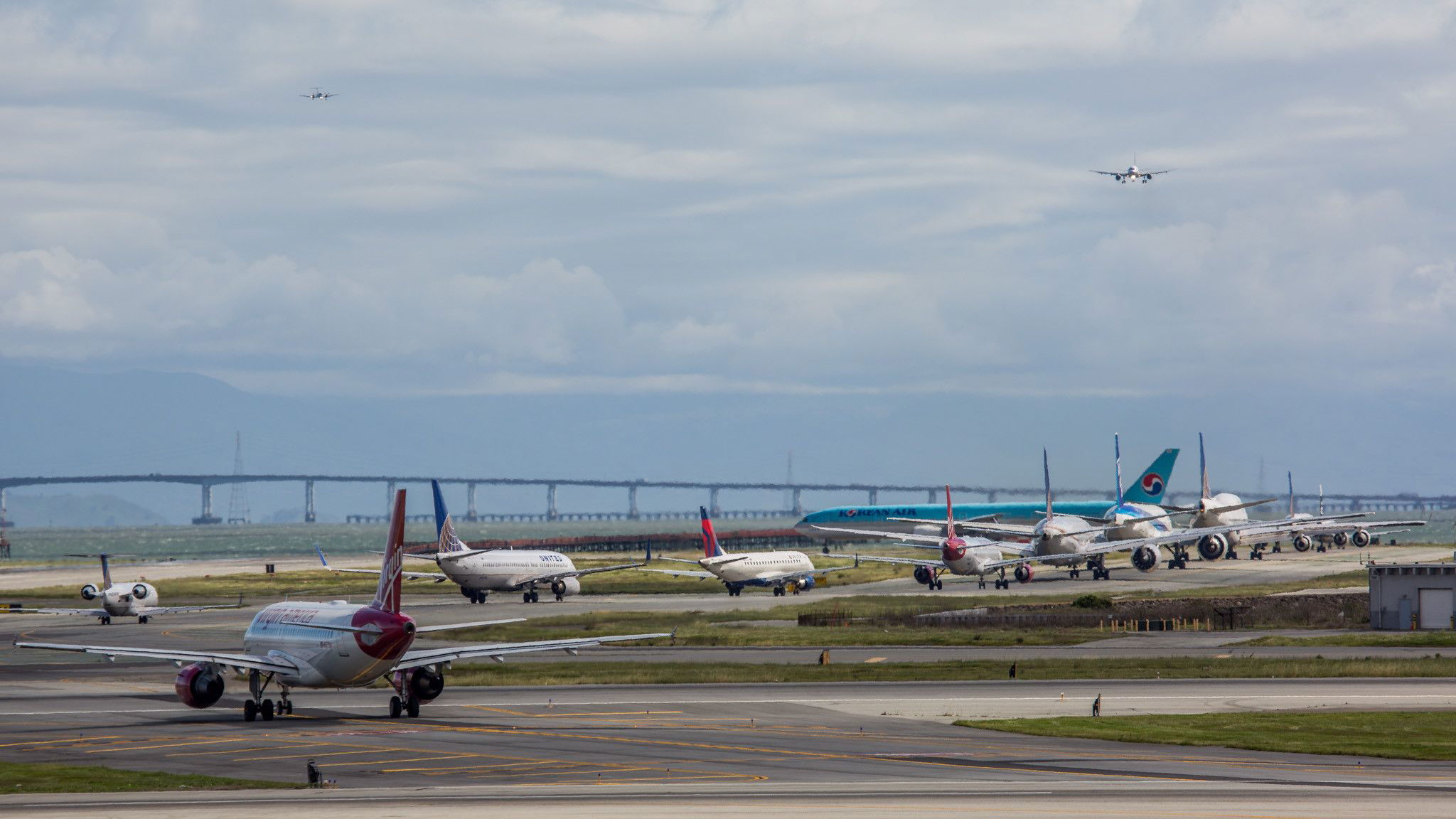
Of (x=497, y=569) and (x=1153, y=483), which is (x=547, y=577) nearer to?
(x=497, y=569)

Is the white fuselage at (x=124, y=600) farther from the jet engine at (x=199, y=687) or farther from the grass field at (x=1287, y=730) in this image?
the grass field at (x=1287, y=730)

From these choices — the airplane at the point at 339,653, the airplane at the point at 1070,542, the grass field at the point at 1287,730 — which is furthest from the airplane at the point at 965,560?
the airplane at the point at 339,653

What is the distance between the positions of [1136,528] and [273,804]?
117868mm

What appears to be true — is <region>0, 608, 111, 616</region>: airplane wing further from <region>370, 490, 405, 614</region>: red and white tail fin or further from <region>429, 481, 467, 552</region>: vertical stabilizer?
<region>370, 490, 405, 614</region>: red and white tail fin

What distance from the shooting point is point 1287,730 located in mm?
47062

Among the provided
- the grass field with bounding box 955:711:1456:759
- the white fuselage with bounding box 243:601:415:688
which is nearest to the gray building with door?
the grass field with bounding box 955:711:1456:759

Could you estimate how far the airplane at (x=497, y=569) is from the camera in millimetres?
110750

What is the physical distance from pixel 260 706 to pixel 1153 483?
424 feet

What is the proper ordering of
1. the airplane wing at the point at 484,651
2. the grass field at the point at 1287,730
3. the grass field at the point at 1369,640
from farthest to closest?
the grass field at the point at 1369,640 → the airplane wing at the point at 484,651 → the grass field at the point at 1287,730

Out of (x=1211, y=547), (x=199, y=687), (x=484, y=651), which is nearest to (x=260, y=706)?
(x=199, y=687)

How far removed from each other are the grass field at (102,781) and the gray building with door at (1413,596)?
7011 cm

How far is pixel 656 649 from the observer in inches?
3113

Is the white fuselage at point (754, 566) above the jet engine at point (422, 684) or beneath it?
beneath

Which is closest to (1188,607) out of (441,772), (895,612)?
(895,612)
